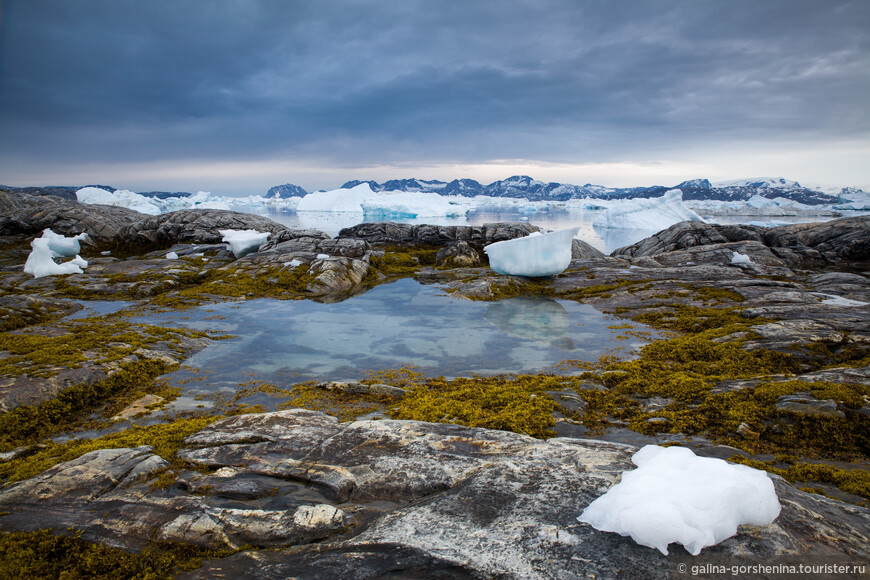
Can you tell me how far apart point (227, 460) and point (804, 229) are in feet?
126

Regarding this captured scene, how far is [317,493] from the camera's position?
14.9ft

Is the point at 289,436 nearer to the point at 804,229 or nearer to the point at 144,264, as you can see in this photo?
the point at 144,264

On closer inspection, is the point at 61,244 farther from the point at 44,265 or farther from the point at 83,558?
the point at 83,558

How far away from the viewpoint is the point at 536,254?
62.7 ft

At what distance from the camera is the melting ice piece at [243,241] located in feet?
A: 75.9

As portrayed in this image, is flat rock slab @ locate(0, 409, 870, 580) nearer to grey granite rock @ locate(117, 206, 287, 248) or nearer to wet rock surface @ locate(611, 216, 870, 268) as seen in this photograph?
wet rock surface @ locate(611, 216, 870, 268)

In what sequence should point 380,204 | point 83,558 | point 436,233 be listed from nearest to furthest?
point 83,558 → point 436,233 → point 380,204

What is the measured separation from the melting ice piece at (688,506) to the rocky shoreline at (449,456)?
122mm

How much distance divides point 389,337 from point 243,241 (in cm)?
1490

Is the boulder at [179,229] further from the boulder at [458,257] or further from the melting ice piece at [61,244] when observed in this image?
the boulder at [458,257]

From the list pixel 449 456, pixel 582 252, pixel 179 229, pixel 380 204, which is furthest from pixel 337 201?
pixel 449 456

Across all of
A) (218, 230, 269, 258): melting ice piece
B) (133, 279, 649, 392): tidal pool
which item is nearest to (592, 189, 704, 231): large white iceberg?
(133, 279, 649, 392): tidal pool

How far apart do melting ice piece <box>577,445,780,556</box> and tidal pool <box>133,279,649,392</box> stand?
6.04 meters

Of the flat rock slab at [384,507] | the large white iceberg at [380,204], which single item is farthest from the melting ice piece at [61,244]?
the large white iceberg at [380,204]
